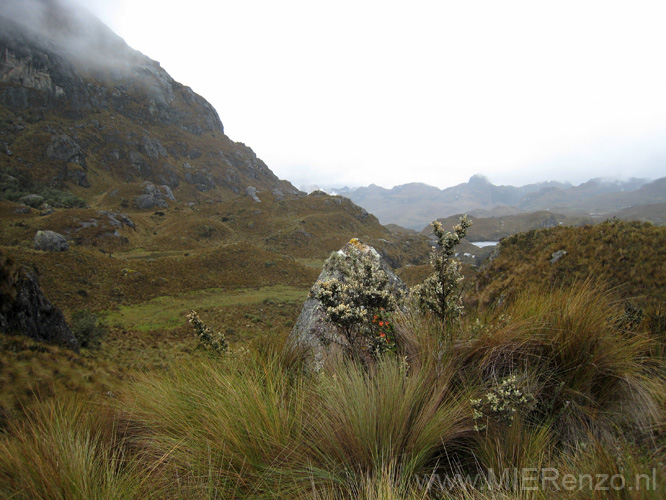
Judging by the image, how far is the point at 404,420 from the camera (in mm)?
2082

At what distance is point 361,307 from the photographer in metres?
3.39

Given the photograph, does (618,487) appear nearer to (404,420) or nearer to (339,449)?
(404,420)

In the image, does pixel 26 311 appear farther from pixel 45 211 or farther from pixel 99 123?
pixel 99 123

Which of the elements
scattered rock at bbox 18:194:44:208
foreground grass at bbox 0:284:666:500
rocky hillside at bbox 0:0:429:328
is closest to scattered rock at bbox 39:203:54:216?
rocky hillside at bbox 0:0:429:328

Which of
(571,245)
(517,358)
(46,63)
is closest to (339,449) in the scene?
(517,358)

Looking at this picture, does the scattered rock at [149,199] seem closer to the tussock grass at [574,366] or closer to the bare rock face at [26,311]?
the bare rock face at [26,311]

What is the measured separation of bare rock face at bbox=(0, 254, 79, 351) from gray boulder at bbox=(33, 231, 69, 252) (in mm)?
23465

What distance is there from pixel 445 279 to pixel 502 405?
5.17 feet

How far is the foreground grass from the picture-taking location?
1.76 m

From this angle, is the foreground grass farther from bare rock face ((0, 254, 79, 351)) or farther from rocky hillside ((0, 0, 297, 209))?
rocky hillside ((0, 0, 297, 209))

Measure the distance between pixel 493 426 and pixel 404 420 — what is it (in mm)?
749

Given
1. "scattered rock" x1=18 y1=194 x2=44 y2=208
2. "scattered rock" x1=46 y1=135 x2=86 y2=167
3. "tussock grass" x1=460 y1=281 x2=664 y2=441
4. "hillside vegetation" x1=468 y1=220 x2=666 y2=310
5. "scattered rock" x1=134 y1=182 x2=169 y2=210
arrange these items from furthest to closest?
"scattered rock" x1=46 y1=135 x2=86 y2=167 → "scattered rock" x1=134 y1=182 x2=169 y2=210 → "scattered rock" x1=18 y1=194 x2=44 y2=208 → "hillside vegetation" x1=468 y1=220 x2=666 y2=310 → "tussock grass" x1=460 y1=281 x2=664 y2=441

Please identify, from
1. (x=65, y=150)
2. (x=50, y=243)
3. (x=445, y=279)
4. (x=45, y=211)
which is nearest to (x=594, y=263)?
(x=445, y=279)

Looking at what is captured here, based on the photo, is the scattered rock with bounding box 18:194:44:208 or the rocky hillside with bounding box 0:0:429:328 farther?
the scattered rock with bounding box 18:194:44:208
